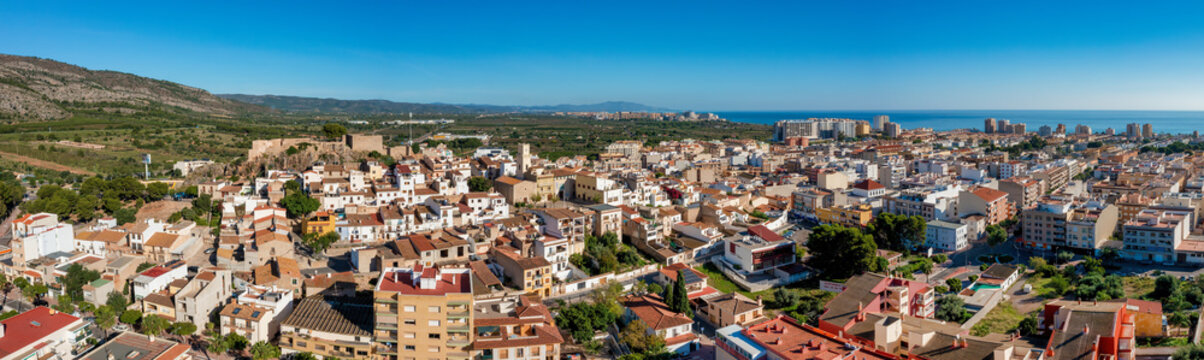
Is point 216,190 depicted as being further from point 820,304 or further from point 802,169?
point 802,169

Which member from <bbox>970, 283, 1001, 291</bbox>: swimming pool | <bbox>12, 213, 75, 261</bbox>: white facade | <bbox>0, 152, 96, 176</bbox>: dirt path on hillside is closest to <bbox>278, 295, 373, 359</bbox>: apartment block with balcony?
<bbox>12, 213, 75, 261</bbox>: white facade

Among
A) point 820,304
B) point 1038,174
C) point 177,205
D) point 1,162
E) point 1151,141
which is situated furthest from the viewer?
point 1151,141

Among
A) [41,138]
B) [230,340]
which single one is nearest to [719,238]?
[230,340]

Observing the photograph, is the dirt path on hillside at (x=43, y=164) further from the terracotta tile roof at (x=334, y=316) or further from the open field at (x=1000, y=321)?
the open field at (x=1000, y=321)

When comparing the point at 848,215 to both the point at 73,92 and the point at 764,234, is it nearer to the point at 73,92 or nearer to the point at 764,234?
the point at 764,234

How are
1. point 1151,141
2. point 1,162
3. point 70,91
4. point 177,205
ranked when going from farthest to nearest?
1. point 1151,141
2. point 70,91
3. point 1,162
4. point 177,205

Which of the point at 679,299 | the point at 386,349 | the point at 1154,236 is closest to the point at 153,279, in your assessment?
the point at 386,349
